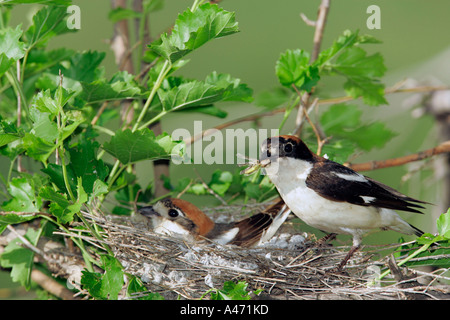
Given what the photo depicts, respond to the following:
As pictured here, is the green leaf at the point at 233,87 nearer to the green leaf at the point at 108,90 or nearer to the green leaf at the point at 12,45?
the green leaf at the point at 108,90

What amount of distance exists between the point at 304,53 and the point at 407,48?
3.80 meters

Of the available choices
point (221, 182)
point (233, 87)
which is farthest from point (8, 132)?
Result: point (221, 182)

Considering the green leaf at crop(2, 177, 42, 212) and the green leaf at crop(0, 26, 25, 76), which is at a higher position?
the green leaf at crop(0, 26, 25, 76)

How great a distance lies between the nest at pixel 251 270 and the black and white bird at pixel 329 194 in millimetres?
155

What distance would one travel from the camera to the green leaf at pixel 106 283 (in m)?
2.53

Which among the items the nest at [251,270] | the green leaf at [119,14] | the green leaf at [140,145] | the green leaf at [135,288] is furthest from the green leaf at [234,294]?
the green leaf at [119,14]

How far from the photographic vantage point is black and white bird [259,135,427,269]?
2.94m

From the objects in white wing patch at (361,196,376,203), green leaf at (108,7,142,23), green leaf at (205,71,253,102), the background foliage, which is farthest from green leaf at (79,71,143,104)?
white wing patch at (361,196,376,203)

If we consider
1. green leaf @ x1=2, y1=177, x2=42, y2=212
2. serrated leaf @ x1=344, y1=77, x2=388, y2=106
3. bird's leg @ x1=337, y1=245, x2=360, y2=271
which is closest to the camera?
green leaf @ x1=2, y1=177, x2=42, y2=212

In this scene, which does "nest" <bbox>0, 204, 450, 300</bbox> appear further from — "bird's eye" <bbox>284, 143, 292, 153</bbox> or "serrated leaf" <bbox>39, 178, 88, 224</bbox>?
"bird's eye" <bbox>284, 143, 292, 153</bbox>

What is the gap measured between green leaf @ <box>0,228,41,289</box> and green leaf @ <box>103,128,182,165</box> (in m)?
0.83

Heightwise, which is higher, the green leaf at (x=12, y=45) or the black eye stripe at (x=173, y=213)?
the green leaf at (x=12, y=45)

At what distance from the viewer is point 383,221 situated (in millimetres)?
3031
